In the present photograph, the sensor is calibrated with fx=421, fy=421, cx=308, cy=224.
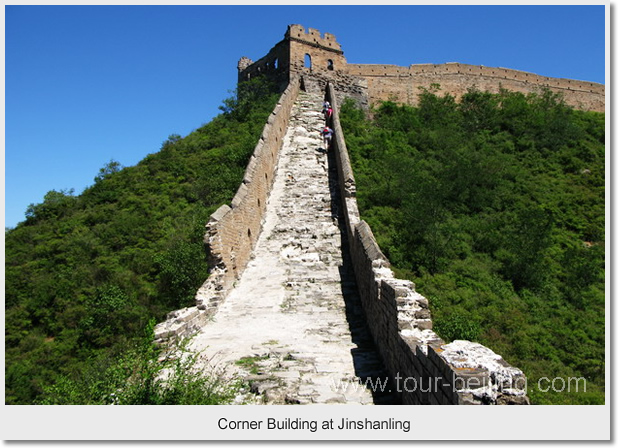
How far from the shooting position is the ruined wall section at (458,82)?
26.3m

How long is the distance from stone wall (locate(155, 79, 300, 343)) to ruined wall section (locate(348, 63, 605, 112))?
15565 mm

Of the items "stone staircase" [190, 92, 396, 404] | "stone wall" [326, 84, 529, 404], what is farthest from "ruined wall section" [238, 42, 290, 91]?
"stone wall" [326, 84, 529, 404]

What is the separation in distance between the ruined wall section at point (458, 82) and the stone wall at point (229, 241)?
15565 mm

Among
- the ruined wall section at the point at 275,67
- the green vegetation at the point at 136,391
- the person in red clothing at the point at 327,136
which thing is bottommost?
the green vegetation at the point at 136,391

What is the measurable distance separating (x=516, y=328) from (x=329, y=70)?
17.3m

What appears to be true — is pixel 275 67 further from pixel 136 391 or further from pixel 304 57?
pixel 136 391

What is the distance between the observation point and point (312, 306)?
7.44 metres

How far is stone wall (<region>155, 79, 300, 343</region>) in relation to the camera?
21.2ft

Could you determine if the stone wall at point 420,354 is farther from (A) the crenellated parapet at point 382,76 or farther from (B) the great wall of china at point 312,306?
(A) the crenellated parapet at point 382,76

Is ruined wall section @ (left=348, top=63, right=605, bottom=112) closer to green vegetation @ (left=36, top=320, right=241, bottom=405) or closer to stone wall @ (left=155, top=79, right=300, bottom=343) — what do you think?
stone wall @ (left=155, top=79, right=300, bottom=343)

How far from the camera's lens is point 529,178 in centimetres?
1647

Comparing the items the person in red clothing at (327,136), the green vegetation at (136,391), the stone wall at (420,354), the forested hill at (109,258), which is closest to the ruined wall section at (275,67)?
the forested hill at (109,258)

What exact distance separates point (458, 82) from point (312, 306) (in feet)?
83.7

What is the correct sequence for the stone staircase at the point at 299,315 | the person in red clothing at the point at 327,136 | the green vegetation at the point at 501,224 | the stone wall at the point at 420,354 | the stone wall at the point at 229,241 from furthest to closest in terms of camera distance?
1. the person in red clothing at the point at 327,136
2. the green vegetation at the point at 501,224
3. the stone wall at the point at 229,241
4. the stone staircase at the point at 299,315
5. the stone wall at the point at 420,354
